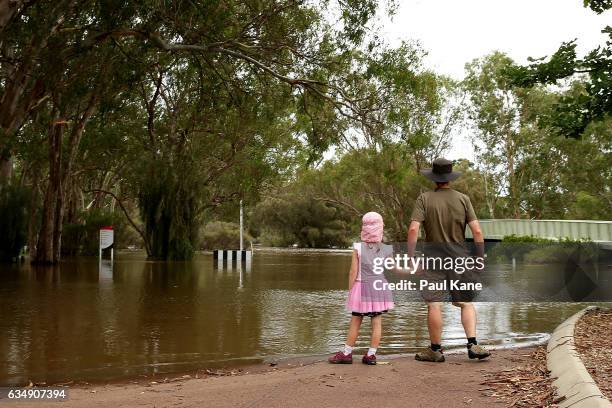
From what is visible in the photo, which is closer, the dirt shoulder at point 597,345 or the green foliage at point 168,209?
the dirt shoulder at point 597,345

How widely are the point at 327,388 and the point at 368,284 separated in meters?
1.34

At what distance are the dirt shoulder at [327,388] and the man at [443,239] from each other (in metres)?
0.24

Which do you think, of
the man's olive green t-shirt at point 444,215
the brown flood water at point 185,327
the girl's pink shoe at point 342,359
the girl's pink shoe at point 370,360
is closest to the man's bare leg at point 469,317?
the man's olive green t-shirt at point 444,215

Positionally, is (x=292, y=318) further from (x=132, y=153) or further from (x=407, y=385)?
(x=132, y=153)

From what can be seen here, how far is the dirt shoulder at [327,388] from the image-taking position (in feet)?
15.8

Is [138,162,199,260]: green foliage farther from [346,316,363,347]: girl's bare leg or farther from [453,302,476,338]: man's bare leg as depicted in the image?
[453,302,476,338]: man's bare leg

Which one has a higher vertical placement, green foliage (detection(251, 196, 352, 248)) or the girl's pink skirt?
green foliage (detection(251, 196, 352, 248))

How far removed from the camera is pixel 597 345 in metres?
6.07

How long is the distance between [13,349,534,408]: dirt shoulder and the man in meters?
0.24

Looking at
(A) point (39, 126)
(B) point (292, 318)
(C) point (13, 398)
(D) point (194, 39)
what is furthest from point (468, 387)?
(A) point (39, 126)

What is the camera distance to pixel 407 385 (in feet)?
17.4

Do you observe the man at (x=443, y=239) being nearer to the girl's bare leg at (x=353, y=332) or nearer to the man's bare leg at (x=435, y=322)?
the man's bare leg at (x=435, y=322)

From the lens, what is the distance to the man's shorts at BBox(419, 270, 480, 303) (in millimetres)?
6102

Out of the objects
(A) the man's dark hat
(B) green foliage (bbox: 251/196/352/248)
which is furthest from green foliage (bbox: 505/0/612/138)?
(B) green foliage (bbox: 251/196/352/248)
